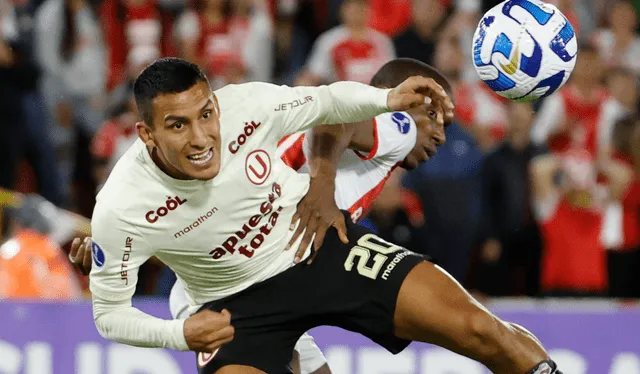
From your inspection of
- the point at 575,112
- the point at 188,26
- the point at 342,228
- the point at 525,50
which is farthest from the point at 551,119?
the point at 342,228

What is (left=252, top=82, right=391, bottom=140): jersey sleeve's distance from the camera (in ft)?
17.2

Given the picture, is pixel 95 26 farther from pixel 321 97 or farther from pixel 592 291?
pixel 321 97

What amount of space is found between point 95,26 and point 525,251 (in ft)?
12.4

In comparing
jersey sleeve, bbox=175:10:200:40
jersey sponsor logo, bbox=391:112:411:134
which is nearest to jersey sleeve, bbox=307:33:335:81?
jersey sleeve, bbox=175:10:200:40

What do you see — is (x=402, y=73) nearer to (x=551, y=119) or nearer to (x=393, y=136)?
(x=393, y=136)

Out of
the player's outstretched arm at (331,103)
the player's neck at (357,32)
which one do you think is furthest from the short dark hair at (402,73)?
the player's neck at (357,32)

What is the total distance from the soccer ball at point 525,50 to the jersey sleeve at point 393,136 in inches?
22.7

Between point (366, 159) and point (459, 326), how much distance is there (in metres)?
1.08

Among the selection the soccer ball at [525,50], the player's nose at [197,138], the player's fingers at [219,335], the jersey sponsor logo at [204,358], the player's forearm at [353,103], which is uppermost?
the soccer ball at [525,50]

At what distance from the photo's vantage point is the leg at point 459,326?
198 inches

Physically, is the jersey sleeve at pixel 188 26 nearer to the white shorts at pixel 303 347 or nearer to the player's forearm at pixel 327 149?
the white shorts at pixel 303 347

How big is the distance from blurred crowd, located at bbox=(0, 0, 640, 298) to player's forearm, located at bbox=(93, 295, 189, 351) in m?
3.07

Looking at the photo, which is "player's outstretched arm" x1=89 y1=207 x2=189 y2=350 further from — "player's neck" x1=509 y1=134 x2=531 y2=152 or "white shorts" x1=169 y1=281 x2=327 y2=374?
"player's neck" x1=509 y1=134 x2=531 y2=152

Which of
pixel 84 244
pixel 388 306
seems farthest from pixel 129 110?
pixel 388 306
